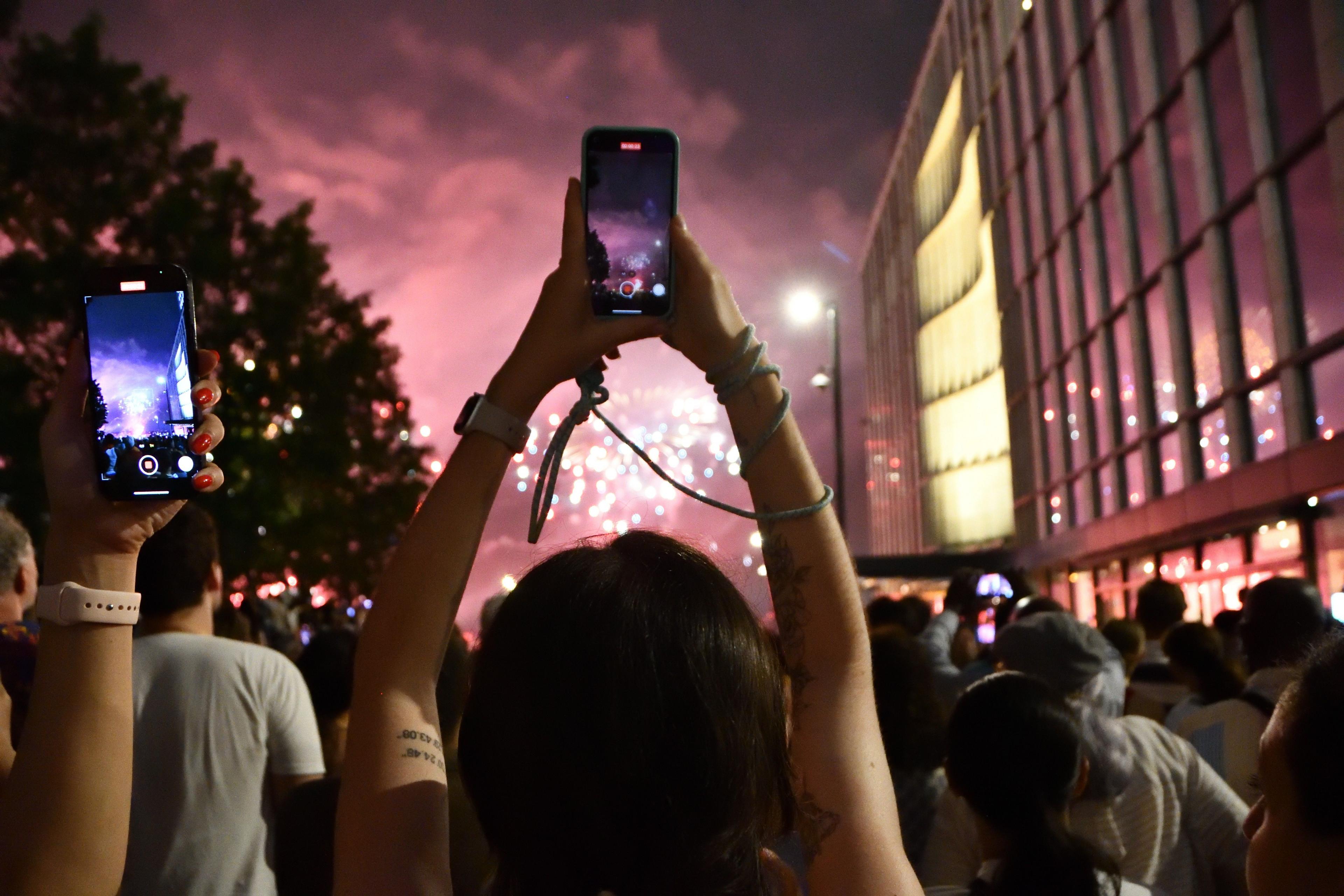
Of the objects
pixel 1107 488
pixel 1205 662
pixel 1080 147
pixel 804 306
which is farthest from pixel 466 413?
pixel 1080 147

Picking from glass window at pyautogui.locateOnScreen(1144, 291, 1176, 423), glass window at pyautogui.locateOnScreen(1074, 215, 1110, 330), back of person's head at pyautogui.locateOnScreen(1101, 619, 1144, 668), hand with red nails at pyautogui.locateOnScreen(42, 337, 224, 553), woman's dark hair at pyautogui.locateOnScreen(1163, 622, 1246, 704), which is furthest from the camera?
glass window at pyautogui.locateOnScreen(1074, 215, 1110, 330)

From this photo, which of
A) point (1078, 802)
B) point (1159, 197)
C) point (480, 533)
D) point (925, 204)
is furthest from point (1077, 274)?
point (480, 533)

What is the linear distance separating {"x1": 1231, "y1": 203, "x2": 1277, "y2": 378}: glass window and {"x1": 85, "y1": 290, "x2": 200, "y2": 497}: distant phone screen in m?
21.9

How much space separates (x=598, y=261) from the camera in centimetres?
162

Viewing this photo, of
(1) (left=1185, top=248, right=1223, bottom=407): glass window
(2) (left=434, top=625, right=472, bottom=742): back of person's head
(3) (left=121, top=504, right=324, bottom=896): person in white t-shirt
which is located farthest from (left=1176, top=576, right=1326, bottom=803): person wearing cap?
(1) (left=1185, top=248, right=1223, bottom=407): glass window

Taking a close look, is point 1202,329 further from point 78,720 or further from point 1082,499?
point 78,720

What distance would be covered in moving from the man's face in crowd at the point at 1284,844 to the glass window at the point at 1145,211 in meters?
27.0

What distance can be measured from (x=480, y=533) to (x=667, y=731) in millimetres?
404

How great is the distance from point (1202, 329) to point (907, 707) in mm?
22926

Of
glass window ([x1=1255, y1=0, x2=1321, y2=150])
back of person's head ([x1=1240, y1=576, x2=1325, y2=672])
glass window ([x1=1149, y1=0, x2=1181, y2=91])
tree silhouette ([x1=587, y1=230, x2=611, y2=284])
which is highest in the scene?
glass window ([x1=1149, y1=0, x2=1181, y2=91])

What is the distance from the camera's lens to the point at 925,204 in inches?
2146

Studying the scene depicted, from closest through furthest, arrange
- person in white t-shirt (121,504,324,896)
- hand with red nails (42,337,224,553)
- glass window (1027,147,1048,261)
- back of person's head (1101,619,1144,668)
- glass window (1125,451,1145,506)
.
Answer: hand with red nails (42,337,224,553) < person in white t-shirt (121,504,324,896) < back of person's head (1101,619,1144,668) < glass window (1125,451,1145,506) < glass window (1027,147,1048,261)

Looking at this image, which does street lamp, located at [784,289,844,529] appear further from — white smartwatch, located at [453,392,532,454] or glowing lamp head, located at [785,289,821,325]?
white smartwatch, located at [453,392,532,454]

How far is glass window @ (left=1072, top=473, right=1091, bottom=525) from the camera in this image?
33.2 metres
